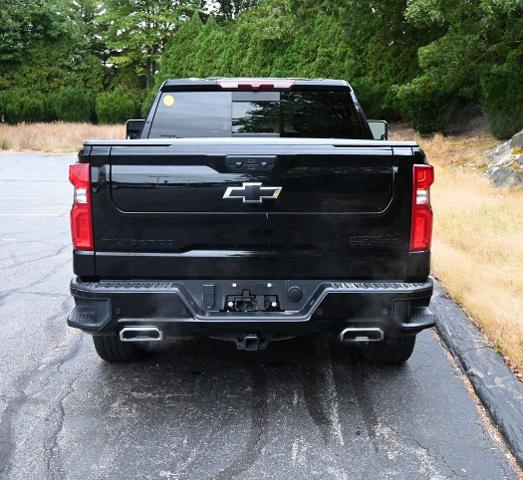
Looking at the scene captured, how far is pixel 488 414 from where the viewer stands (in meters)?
3.77

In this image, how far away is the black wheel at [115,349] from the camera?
14.3ft

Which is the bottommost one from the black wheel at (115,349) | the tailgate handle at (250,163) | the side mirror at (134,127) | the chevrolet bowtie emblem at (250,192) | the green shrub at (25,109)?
the green shrub at (25,109)

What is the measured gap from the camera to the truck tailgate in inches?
137

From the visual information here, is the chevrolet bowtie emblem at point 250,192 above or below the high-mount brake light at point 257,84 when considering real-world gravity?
below

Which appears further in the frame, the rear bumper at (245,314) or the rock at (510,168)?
the rock at (510,168)

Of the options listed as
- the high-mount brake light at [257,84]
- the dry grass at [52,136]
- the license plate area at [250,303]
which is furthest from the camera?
the dry grass at [52,136]

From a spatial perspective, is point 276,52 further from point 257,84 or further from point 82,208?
point 82,208

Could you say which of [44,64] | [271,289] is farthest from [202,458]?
[44,64]

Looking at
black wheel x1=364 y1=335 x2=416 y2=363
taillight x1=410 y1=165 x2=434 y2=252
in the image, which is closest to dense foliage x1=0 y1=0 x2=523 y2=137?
black wheel x1=364 y1=335 x2=416 y2=363

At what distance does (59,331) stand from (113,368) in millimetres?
1020

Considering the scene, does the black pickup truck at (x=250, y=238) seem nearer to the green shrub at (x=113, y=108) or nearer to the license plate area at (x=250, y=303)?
the license plate area at (x=250, y=303)

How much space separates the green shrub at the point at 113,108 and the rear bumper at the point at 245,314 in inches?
1285

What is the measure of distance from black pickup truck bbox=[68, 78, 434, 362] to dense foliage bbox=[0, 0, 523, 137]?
35.5 feet

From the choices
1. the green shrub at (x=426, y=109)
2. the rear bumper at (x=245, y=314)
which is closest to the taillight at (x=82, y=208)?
the rear bumper at (x=245, y=314)
